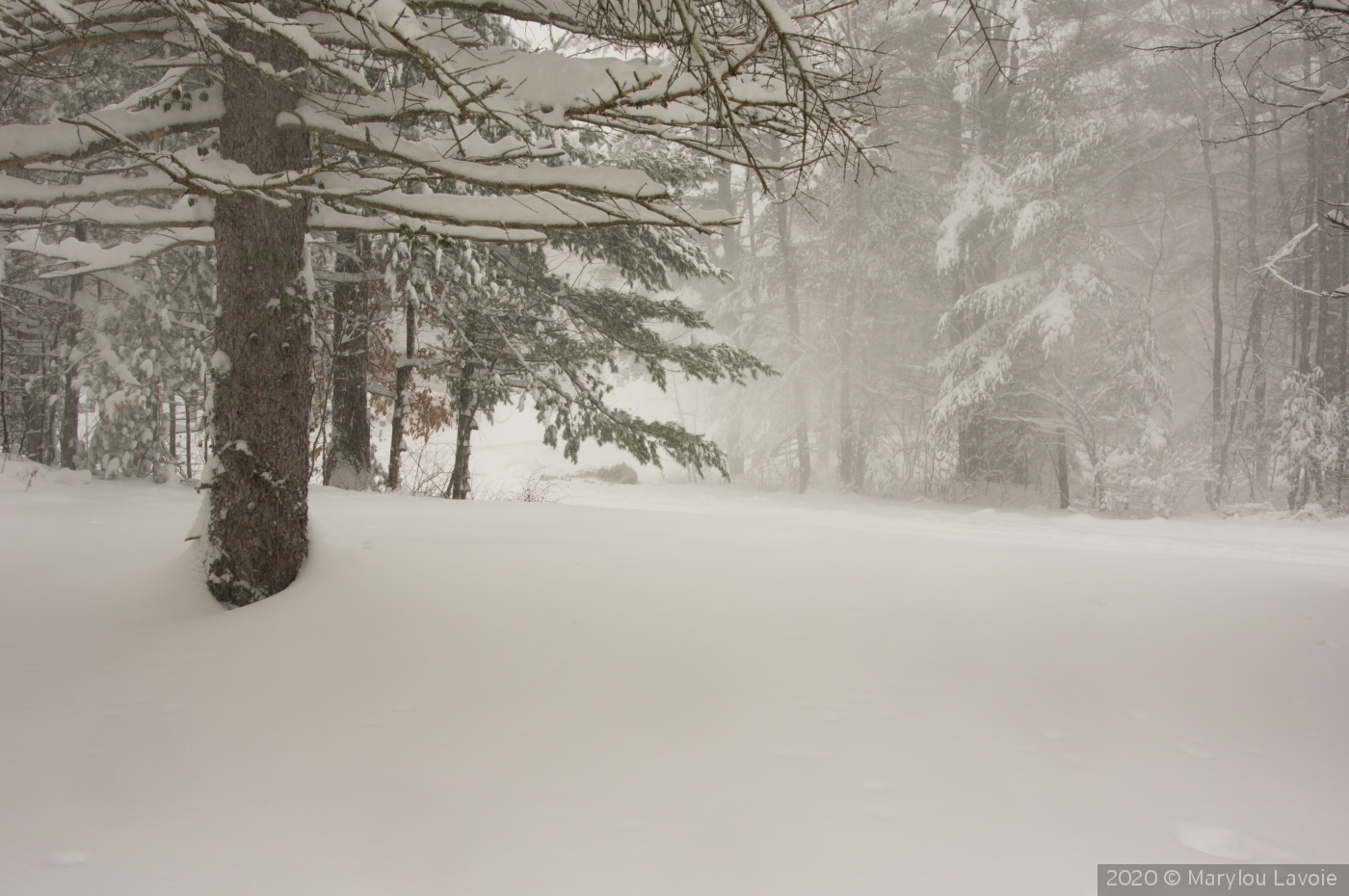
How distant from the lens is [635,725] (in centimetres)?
273

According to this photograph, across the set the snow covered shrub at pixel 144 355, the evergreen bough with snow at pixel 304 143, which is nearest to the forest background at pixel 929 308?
the snow covered shrub at pixel 144 355

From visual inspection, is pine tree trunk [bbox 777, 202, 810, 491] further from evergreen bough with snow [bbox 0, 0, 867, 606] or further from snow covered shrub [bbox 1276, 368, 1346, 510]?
evergreen bough with snow [bbox 0, 0, 867, 606]

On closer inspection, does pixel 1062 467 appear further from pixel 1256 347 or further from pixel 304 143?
pixel 304 143

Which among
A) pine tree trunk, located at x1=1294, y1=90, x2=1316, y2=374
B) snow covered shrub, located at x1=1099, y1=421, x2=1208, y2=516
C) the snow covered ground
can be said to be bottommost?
the snow covered ground

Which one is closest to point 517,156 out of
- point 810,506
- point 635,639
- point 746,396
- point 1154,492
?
point 635,639

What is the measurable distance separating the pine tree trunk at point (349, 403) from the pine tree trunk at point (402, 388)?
496 millimetres

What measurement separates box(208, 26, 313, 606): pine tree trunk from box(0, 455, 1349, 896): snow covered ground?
32 cm

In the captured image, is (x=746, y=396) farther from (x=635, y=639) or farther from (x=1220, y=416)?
(x=635, y=639)

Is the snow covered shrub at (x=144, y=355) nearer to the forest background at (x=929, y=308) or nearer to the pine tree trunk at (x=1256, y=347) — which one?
the forest background at (x=929, y=308)

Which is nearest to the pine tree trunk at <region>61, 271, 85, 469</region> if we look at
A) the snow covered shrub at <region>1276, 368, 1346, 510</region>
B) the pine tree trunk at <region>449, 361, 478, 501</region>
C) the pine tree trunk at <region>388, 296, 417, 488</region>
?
the pine tree trunk at <region>388, 296, 417, 488</region>

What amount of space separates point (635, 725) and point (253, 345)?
2942 mm

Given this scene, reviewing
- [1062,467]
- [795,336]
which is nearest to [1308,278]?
[1062,467]

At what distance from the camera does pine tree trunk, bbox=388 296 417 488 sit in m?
9.91

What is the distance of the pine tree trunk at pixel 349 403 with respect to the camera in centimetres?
948
